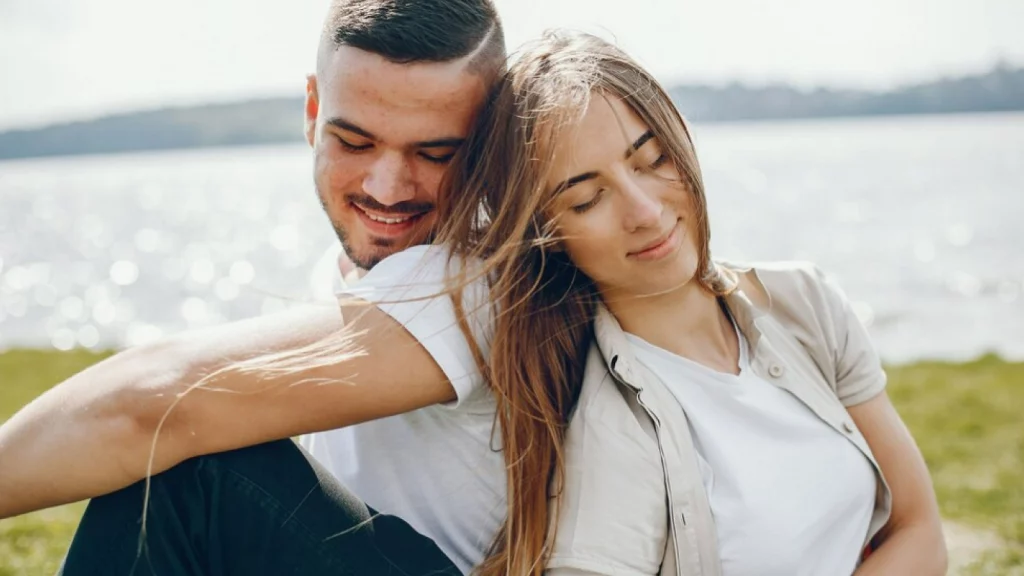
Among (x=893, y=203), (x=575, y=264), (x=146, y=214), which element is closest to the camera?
(x=575, y=264)

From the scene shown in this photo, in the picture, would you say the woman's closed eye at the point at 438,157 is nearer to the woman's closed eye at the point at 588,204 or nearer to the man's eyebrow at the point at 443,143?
the man's eyebrow at the point at 443,143

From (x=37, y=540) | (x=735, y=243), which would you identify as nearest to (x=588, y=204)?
(x=37, y=540)

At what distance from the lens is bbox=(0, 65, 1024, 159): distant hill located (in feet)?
229

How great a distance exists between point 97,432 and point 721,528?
56.1 inches

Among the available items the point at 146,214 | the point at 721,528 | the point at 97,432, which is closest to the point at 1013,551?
the point at 721,528

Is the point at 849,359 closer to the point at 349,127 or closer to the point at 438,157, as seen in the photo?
the point at 438,157

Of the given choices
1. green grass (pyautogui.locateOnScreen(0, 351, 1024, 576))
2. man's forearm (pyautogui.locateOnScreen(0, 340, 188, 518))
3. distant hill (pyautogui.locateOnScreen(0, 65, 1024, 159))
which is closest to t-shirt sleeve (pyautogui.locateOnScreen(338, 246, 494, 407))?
man's forearm (pyautogui.locateOnScreen(0, 340, 188, 518))

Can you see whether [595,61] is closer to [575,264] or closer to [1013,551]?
[575,264]

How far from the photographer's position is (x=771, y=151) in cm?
8500

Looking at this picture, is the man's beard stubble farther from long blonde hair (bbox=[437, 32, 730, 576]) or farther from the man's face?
long blonde hair (bbox=[437, 32, 730, 576])

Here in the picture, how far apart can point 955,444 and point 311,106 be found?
5242 millimetres

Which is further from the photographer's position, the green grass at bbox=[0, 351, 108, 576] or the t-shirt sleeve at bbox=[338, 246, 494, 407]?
the green grass at bbox=[0, 351, 108, 576]

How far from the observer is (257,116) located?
231 ft

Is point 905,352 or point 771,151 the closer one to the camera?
point 905,352
